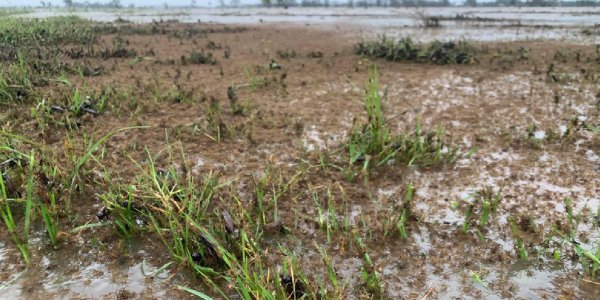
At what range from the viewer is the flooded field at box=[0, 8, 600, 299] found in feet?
8.49

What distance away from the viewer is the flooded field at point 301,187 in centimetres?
259

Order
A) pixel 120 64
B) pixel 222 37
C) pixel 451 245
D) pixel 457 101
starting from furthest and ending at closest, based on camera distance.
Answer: pixel 222 37
pixel 120 64
pixel 457 101
pixel 451 245

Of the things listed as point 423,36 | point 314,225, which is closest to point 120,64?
point 314,225

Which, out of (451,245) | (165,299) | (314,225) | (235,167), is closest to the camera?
(165,299)

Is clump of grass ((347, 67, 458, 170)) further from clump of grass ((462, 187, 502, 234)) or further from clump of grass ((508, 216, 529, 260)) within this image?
clump of grass ((508, 216, 529, 260))

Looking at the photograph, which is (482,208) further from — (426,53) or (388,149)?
(426,53)

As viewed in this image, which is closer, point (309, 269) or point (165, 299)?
point (165, 299)

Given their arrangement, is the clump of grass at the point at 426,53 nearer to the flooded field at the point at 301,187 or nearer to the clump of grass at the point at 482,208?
the flooded field at the point at 301,187

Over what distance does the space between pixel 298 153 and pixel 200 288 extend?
6.60ft

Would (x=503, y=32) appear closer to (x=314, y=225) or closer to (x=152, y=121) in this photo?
(x=152, y=121)

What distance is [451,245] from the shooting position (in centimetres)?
289

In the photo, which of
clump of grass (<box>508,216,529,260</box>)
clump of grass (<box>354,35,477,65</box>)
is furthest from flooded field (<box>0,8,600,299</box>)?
clump of grass (<box>354,35,477,65</box>)

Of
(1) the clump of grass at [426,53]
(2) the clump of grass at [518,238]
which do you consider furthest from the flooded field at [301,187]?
(1) the clump of grass at [426,53]

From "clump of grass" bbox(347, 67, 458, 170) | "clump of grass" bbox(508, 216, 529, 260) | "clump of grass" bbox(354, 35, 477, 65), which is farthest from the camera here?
"clump of grass" bbox(354, 35, 477, 65)
